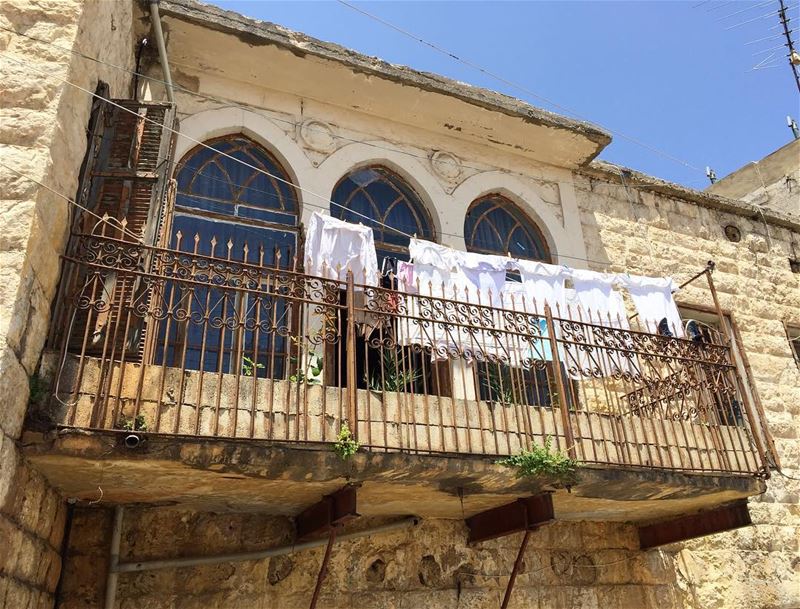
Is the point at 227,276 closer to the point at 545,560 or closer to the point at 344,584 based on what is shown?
the point at 344,584

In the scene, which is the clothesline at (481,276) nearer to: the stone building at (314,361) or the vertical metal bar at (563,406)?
the stone building at (314,361)

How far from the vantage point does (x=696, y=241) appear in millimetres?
9641

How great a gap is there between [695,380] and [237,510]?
4416mm

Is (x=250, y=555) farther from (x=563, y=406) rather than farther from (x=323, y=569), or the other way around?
(x=563, y=406)

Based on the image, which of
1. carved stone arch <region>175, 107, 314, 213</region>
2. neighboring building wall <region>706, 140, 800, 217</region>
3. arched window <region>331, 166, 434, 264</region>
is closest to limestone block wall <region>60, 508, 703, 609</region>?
arched window <region>331, 166, 434, 264</region>

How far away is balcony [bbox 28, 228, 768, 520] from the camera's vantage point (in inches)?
170

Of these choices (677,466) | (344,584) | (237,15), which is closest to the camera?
(344,584)

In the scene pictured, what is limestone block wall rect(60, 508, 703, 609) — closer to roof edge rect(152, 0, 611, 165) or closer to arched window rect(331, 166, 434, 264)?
arched window rect(331, 166, 434, 264)

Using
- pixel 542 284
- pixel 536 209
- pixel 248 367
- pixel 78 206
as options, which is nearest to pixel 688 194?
pixel 536 209

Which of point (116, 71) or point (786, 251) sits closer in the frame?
point (116, 71)

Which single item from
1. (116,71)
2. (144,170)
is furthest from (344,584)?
(116,71)

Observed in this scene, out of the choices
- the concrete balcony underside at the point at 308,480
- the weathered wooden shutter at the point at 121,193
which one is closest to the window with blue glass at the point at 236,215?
the weathered wooden shutter at the point at 121,193

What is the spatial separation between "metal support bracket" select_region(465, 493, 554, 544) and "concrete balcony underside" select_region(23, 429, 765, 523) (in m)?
0.10

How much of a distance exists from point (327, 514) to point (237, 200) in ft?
11.1
